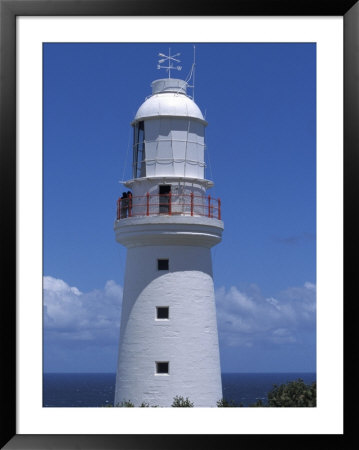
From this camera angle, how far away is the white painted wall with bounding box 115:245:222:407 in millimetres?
26250

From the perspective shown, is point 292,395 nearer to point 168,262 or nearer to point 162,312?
point 162,312

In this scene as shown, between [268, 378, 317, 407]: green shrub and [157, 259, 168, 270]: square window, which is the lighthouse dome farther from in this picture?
[268, 378, 317, 407]: green shrub

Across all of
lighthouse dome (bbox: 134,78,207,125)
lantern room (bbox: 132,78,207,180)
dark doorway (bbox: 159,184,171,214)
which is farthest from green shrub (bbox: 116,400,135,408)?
lighthouse dome (bbox: 134,78,207,125)

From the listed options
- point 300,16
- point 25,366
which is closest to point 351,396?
point 25,366

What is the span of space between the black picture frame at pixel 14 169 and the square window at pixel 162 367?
15244 millimetres

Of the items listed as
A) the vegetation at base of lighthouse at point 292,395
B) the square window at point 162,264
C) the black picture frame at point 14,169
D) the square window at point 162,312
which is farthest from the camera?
the square window at point 162,264

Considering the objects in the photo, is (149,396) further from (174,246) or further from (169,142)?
(169,142)

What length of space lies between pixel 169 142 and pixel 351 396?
17.6 metres

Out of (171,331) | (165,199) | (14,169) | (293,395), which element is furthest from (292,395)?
(14,169)

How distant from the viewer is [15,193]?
11312mm

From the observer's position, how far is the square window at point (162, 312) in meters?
26.5

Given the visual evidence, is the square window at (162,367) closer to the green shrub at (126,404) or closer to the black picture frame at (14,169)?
the green shrub at (126,404)

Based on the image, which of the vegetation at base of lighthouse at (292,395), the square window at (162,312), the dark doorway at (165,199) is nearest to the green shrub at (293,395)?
the vegetation at base of lighthouse at (292,395)

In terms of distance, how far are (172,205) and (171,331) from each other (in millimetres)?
4143
